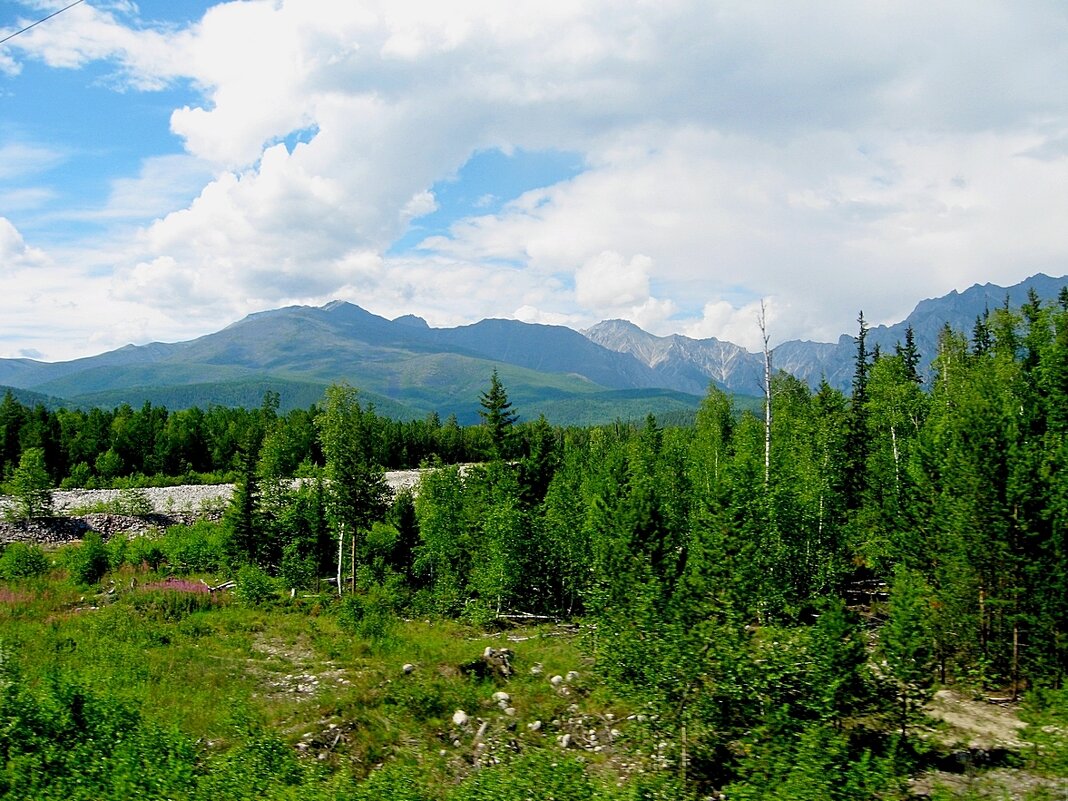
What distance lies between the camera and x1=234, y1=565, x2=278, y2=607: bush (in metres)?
34.4

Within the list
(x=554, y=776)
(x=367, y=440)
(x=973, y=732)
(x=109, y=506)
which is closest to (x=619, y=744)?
(x=554, y=776)

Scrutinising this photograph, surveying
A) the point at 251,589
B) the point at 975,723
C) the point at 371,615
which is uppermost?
the point at 975,723

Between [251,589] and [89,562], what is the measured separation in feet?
39.4

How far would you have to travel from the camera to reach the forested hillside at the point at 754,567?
14594 millimetres

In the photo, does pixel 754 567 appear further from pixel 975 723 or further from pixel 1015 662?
pixel 1015 662

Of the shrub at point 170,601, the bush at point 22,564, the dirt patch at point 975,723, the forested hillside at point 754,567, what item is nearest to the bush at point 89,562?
the forested hillside at point 754,567

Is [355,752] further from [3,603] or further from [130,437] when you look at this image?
[130,437]

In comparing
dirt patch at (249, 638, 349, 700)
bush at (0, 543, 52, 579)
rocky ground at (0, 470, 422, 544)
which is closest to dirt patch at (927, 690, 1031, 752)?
dirt patch at (249, 638, 349, 700)

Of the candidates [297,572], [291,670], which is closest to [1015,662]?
[291,670]

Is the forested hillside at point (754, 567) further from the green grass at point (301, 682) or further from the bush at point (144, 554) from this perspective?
the green grass at point (301, 682)

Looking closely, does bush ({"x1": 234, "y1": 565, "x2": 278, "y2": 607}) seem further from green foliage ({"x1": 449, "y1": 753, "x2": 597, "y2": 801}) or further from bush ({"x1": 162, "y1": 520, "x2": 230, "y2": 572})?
A: green foliage ({"x1": 449, "y1": 753, "x2": 597, "y2": 801})

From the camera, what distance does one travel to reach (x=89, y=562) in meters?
38.2

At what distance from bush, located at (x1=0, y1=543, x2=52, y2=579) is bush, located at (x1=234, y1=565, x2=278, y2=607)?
14893 millimetres

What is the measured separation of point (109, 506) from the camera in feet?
205
